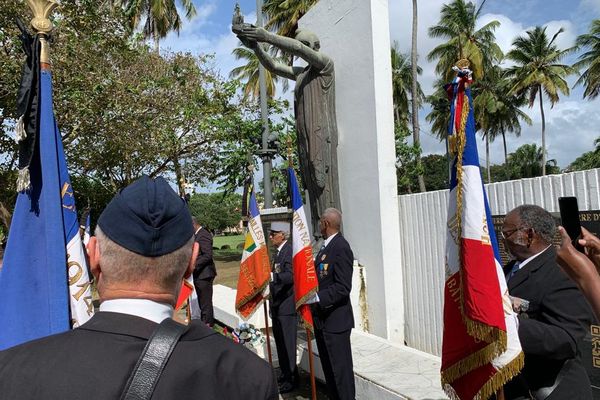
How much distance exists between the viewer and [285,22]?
2412 cm

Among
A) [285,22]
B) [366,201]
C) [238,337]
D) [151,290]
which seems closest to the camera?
[151,290]

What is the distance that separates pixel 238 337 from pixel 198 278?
68.6 inches

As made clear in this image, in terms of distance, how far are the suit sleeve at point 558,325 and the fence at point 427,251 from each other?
2308mm

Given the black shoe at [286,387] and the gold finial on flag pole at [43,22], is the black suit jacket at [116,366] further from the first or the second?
the black shoe at [286,387]

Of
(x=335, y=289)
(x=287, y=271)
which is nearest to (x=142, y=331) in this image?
(x=335, y=289)

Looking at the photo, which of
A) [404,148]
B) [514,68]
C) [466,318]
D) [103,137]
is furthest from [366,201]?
[514,68]

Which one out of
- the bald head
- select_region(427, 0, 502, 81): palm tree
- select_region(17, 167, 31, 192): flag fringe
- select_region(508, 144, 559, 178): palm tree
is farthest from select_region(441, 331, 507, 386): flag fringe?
select_region(508, 144, 559, 178): palm tree

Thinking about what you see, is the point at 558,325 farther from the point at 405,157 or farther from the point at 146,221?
the point at 405,157

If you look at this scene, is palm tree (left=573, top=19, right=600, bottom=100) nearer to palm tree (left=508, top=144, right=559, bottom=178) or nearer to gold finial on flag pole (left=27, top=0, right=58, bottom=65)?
palm tree (left=508, top=144, right=559, bottom=178)

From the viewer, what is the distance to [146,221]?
1200 mm

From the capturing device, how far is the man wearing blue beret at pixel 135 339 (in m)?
1.03

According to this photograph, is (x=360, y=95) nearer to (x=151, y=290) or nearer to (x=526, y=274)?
(x=526, y=274)

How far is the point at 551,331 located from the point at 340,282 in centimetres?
229

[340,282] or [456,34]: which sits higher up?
[456,34]
